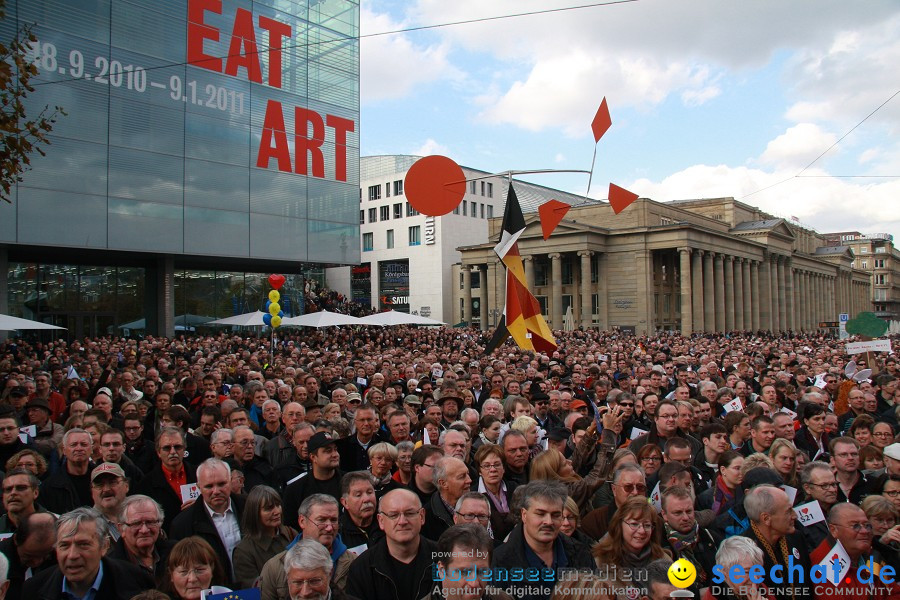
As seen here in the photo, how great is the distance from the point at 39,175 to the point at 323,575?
94.6 ft

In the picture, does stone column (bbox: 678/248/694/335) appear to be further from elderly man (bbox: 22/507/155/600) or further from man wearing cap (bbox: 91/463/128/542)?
elderly man (bbox: 22/507/155/600)

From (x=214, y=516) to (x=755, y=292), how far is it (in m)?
83.7

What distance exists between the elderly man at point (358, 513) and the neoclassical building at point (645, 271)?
58.4 meters

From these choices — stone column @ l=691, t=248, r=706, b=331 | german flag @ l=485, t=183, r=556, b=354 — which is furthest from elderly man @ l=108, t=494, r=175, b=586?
stone column @ l=691, t=248, r=706, b=331

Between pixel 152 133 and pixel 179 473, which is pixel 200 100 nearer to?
pixel 152 133

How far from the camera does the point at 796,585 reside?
4250 millimetres

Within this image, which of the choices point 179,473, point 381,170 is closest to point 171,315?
point 179,473

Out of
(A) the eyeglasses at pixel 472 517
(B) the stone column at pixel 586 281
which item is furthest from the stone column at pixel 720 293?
(A) the eyeglasses at pixel 472 517

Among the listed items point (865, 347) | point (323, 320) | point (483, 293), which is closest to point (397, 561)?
point (865, 347)

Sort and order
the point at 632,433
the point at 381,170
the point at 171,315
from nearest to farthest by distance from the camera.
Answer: the point at 632,433 → the point at 171,315 → the point at 381,170

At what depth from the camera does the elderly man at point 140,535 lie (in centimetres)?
446

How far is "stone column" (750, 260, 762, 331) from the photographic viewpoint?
78.4 meters

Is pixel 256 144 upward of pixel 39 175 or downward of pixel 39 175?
upward

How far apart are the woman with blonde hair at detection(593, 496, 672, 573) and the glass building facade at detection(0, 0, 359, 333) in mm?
28581
